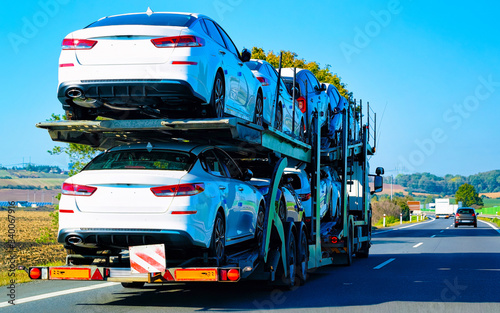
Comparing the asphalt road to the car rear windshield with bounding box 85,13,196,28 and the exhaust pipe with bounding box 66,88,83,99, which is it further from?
the car rear windshield with bounding box 85,13,196,28

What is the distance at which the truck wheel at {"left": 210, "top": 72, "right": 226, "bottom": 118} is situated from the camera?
8.39 m

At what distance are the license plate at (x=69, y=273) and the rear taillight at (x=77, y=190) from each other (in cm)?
85

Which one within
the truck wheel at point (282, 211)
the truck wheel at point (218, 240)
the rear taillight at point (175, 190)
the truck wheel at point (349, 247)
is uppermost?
the rear taillight at point (175, 190)

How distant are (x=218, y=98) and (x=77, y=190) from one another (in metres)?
2.24

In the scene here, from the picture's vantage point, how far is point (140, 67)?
25.4 ft

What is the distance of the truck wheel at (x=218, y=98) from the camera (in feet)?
27.5

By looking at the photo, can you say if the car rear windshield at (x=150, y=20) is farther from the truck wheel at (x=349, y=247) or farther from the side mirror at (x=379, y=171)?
the side mirror at (x=379, y=171)

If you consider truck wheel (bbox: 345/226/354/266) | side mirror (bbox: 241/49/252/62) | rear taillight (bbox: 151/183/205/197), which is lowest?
truck wheel (bbox: 345/226/354/266)

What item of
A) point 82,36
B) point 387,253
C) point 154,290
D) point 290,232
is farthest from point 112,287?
point 387,253

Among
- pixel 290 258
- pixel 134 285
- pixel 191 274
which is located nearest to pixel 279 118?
pixel 290 258

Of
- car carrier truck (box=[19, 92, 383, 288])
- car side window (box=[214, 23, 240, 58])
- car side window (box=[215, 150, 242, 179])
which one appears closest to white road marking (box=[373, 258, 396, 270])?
car carrier truck (box=[19, 92, 383, 288])

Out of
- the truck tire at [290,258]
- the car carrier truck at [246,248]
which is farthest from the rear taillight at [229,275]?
the truck tire at [290,258]

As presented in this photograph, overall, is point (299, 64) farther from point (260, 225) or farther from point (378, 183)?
point (260, 225)

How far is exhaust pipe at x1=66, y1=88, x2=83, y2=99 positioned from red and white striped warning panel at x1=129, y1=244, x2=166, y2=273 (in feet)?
6.56
